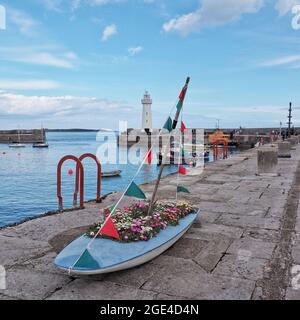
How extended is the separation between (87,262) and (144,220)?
5.12ft

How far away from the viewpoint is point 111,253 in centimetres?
480

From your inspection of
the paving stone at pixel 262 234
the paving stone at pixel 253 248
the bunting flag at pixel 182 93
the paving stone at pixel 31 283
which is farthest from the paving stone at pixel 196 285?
the bunting flag at pixel 182 93

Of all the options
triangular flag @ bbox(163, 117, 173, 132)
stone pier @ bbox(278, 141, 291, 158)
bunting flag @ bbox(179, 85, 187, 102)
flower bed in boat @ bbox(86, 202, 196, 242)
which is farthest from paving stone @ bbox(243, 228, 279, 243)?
stone pier @ bbox(278, 141, 291, 158)

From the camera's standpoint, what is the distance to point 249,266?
17.7ft

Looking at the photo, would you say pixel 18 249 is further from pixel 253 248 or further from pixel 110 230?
pixel 253 248

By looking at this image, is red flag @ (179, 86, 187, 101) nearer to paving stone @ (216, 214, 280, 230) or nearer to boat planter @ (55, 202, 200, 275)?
boat planter @ (55, 202, 200, 275)

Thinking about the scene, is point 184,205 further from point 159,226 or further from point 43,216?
point 43,216

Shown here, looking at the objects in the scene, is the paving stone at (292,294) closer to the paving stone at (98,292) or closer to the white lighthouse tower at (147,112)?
the paving stone at (98,292)

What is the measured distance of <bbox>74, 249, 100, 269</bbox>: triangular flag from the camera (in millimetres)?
4406

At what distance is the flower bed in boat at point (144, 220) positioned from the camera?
5366mm

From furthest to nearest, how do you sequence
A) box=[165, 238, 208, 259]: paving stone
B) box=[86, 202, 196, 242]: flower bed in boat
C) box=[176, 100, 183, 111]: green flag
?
1. box=[176, 100, 183, 111]: green flag
2. box=[165, 238, 208, 259]: paving stone
3. box=[86, 202, 196, 242]: flower bed in boat

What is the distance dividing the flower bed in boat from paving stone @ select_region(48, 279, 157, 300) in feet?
2.50

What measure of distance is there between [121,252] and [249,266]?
201 centimetres

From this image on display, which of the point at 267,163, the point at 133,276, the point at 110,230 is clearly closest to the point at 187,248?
the point at 133,276
